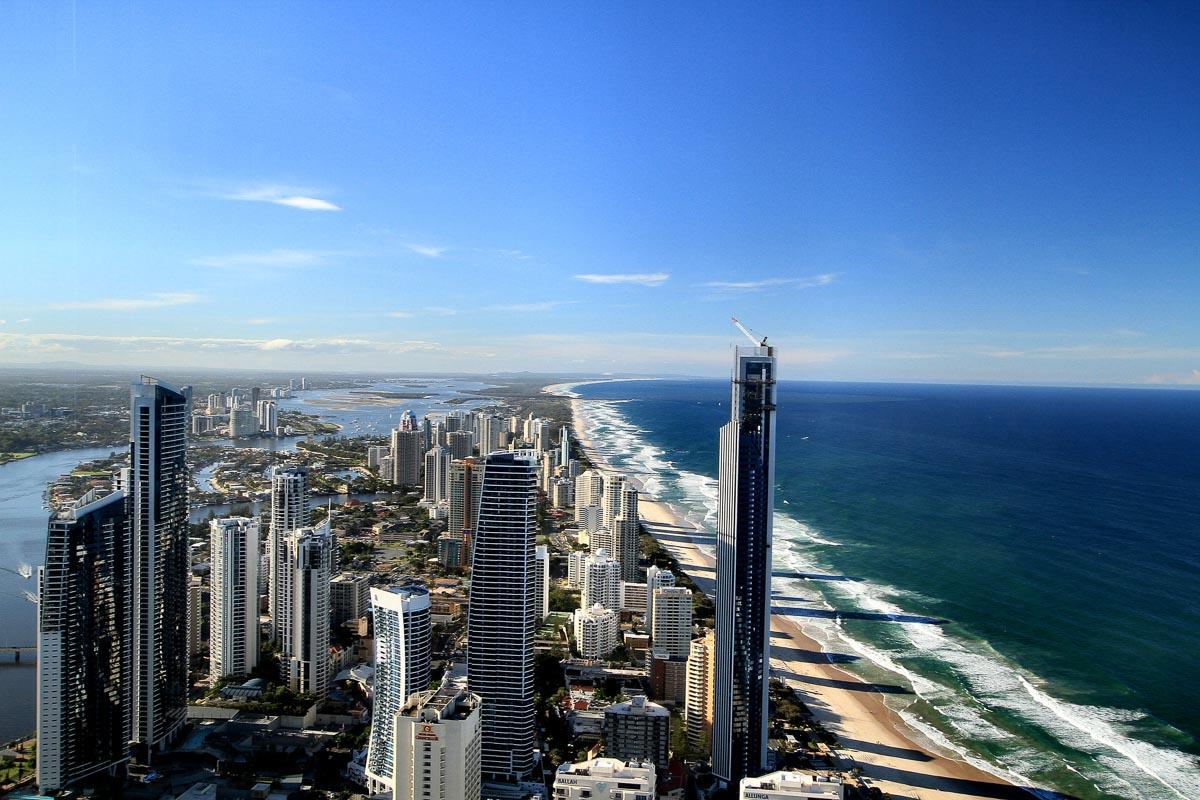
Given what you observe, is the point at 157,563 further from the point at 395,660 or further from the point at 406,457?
the point at 406,457

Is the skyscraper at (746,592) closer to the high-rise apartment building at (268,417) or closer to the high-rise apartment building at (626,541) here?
the high-rise apartment building at (626,541)

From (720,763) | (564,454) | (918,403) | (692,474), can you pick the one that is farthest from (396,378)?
(918,403)

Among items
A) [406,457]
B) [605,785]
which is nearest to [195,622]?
[605,785]

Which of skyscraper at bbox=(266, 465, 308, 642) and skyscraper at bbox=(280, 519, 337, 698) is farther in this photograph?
skyscraper at bbox=(266, 465, 308, 642)

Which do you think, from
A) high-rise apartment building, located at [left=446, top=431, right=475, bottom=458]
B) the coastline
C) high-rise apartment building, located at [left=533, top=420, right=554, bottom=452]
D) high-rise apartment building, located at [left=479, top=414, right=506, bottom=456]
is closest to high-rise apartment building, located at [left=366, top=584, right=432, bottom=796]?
the coastline

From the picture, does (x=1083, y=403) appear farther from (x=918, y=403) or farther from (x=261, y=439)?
(x=261, y=439)

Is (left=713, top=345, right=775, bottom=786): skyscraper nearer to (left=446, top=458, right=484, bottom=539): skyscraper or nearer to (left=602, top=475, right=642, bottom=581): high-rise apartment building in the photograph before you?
(left=602, top=475, right=642, bottom=581): high-rise apartment building

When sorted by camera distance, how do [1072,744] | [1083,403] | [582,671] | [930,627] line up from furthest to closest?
1. [1083,403]
2. [930,627]
3. [582,671]
4. [1072,744]
